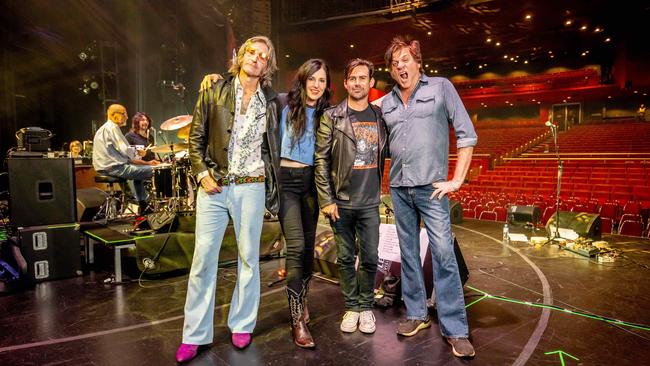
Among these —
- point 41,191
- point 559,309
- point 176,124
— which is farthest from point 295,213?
point 41,191

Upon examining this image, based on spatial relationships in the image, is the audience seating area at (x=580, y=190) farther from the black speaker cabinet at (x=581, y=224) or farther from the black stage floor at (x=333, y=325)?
the black stage floor at (x=333, y=325)

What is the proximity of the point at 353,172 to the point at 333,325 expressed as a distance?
111 centimetres

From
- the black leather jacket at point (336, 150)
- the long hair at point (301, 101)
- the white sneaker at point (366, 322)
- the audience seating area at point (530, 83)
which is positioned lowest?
the white sneaker at point (366, 322)

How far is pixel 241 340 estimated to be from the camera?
93.2 inches

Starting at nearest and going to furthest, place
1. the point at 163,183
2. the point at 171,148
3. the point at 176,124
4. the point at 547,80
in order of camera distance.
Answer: the point at 176,124, the point at 171,148, the point at 163,183, the point at 547,80

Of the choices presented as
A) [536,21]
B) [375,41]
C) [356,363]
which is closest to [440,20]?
[375,41]

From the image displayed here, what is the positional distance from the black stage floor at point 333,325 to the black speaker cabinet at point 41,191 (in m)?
0.65

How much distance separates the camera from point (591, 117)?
27156 millimetres

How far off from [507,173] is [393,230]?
10.7 meters

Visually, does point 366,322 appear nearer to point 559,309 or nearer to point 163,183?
point 559,309

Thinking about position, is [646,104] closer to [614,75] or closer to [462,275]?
[614,75]

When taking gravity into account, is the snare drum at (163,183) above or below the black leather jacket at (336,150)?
below

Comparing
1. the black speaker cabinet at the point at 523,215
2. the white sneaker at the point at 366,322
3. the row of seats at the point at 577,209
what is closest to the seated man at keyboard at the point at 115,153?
the white sneaker at the point at 366,322

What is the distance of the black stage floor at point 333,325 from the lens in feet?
7.47
